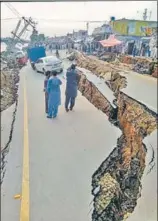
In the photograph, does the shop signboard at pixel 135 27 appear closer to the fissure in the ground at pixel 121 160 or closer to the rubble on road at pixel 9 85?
the fissure in the ground at pixel 121 160

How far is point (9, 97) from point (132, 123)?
962 mm

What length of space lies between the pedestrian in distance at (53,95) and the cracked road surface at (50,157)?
73 millimetres

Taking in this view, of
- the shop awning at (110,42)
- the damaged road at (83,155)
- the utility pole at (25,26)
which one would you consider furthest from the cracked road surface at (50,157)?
the shop awning at (110,42)

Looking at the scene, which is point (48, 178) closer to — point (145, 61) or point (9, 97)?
point (9, 97)

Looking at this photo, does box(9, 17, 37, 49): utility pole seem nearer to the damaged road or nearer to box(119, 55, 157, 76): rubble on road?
the damaged road

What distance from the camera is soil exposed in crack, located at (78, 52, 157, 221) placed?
5.07 ft

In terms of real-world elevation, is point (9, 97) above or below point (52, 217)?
above

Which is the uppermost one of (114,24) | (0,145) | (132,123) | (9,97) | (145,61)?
(114,24)

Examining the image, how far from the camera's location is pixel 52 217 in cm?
145

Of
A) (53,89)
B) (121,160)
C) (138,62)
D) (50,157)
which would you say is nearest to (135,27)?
(138,62)

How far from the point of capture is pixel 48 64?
6.70 feet

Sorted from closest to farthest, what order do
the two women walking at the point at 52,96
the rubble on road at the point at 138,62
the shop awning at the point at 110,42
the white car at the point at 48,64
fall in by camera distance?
the white car at the point at 48,64, the shop awning at the point at 110,42, the rubble on road at the point at 138,62, the two women walking at the point at 52,96

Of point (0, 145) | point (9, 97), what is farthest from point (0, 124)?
point (9, 97)

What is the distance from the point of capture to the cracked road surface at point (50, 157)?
5.19 ft
